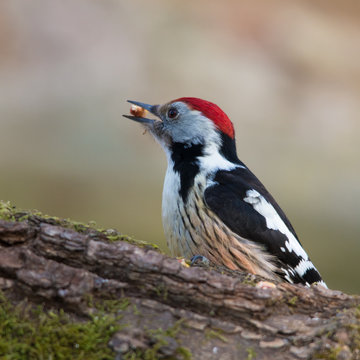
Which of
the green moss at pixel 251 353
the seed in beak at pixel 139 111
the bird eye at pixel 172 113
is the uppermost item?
the bird eye at pixel 172 113

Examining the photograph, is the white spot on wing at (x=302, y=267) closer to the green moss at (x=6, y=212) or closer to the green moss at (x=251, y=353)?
the green moss at (x=251, y=353)

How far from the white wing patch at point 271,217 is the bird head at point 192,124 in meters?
0.53

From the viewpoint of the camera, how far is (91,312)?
171 cm

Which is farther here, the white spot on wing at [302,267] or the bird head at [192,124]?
the bird head at [192,124]

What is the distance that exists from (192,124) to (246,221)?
894 millimetres

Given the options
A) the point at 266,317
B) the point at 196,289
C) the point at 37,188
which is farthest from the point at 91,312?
the point at 37,188

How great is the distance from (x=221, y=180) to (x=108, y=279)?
A: 5.04ft

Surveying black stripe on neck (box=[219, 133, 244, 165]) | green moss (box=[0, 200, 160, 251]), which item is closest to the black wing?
black stripe on neck (box=[219, 133, 244, 165])

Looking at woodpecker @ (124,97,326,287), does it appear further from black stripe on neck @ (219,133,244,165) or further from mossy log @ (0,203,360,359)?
mossy log @ (0,203,360,359)

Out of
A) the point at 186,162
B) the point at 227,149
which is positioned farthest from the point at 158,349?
the point at 227,149

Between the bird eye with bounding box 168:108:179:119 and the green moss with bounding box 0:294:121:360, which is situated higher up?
the bird eye with bounding box 168:108:179:119

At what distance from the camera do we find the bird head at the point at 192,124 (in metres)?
3.61

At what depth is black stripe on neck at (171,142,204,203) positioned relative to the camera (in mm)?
3184

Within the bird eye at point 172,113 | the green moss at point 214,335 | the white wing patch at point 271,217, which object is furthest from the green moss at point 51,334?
the bird eye at point 172,113
